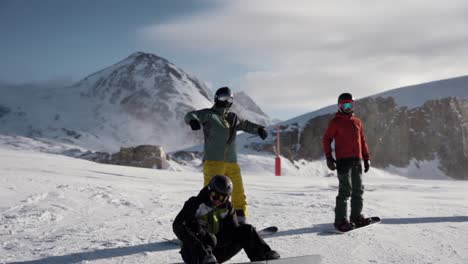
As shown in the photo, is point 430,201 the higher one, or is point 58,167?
point 58,167

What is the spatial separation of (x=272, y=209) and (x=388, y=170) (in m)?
42.9

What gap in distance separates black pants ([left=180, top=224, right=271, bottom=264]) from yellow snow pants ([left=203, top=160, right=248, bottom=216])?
1.19 metres

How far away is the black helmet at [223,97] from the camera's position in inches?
203

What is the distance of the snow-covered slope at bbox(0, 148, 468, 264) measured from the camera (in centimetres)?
440

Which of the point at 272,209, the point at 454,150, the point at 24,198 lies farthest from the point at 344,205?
the point at 454,150

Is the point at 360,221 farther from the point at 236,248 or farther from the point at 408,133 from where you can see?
the point at 408,133

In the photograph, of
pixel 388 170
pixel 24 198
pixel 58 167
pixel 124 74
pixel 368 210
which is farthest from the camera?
pixel 124 74

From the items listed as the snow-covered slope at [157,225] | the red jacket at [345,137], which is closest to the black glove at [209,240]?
the snow-covered slope at [157,225]

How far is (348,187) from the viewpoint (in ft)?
18.6

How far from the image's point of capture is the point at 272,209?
723 cm

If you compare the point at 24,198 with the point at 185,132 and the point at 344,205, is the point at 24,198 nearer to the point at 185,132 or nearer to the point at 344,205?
the point at 344,205

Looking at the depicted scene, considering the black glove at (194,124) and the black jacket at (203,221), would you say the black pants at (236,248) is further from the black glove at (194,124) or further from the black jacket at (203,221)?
the black glove at (194,124)

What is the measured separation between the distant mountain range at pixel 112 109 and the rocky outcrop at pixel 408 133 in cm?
5876

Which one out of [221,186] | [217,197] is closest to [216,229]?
[217,197]
